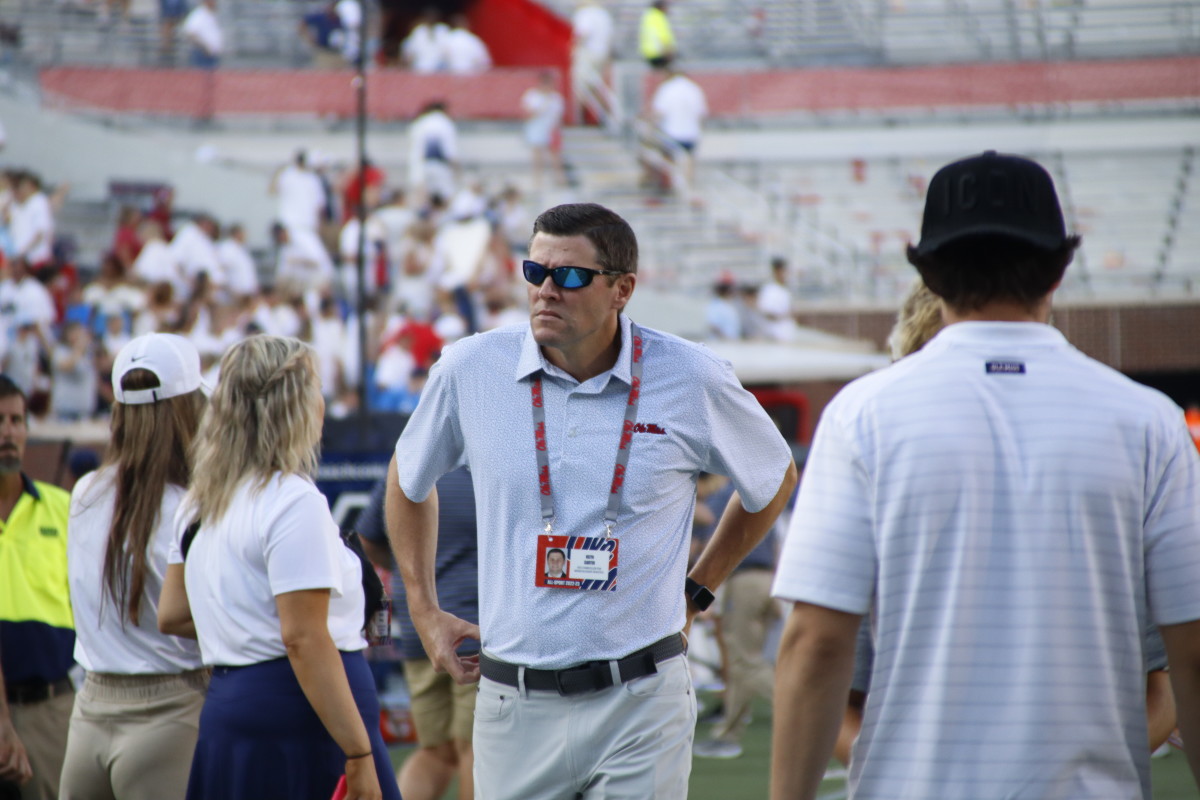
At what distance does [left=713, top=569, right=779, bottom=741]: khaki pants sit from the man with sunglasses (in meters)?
4.65

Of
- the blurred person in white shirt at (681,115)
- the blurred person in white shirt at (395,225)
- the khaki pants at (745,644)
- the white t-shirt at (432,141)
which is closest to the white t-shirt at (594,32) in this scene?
the blurred person in white shirt at (681,115)

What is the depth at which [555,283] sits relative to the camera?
11.6 feet

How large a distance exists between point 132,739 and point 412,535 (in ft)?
3.02

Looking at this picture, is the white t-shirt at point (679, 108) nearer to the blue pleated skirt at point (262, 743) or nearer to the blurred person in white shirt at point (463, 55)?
the blurred person in white shirt at point (463, 55)

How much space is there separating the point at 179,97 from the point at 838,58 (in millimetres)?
11067

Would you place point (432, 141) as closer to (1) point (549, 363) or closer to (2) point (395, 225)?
(2) point (395, 225)

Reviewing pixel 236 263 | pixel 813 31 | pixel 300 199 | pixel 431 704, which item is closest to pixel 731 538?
pixel 431 704

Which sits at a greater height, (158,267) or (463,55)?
(463,55)

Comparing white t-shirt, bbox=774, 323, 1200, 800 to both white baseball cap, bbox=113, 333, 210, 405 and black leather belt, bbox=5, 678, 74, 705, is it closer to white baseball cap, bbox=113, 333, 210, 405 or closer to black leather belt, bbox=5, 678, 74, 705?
white baseball cap, bbox=113, 333, 210, 405

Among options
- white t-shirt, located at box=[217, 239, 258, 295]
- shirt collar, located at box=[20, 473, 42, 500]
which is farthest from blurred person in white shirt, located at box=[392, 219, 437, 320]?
shirt collar, located at box=[20, 473, 42, 500]

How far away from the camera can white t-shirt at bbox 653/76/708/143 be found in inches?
851

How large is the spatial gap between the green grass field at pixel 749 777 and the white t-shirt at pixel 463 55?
17.8 meters

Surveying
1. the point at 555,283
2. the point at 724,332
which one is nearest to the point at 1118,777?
the point at 555,283

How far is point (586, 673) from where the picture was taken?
3322 mm
